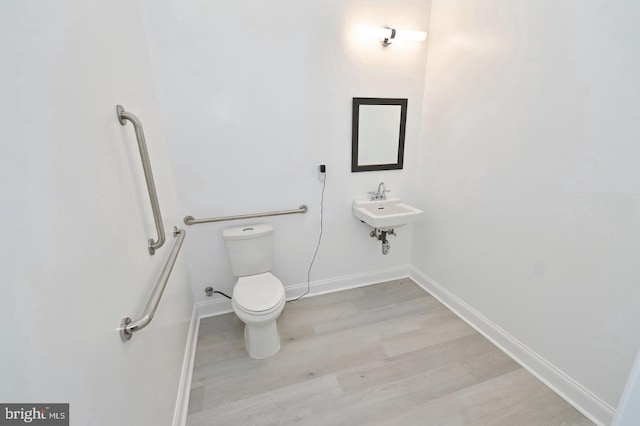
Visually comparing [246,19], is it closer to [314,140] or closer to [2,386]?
[314,140]

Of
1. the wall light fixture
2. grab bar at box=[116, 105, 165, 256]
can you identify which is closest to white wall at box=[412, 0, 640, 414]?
the wall light fixture

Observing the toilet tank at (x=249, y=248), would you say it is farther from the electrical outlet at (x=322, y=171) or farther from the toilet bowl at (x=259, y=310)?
the electrical outlet at (x=322, y=171)

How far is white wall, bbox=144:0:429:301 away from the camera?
69.4 inches

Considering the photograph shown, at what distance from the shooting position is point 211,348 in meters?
1.93

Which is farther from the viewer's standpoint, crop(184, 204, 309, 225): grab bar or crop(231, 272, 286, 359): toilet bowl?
crop(184, 204, 309, 225): grab bar

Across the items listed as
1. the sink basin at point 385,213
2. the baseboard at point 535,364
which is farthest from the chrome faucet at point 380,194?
the baseboard at point 535,364

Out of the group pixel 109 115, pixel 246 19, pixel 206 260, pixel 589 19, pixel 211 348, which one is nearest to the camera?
pixel 109 115

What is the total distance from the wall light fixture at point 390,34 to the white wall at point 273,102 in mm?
66

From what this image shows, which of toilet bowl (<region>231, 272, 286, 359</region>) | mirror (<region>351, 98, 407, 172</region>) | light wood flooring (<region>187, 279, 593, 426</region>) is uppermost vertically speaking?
mirror (<region>351, 98, 407, 172</region>)

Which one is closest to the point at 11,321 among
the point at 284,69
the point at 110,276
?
the point at 110,276

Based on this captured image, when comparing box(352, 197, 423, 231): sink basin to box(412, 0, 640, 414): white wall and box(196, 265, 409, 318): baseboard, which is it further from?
box(196, 265, 409, 318): baseboard

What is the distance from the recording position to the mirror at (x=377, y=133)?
7.23 ft

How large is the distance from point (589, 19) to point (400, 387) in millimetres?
2084

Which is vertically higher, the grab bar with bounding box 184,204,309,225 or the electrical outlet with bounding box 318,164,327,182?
the electrical outlet with bounding box 318,164,327,182
